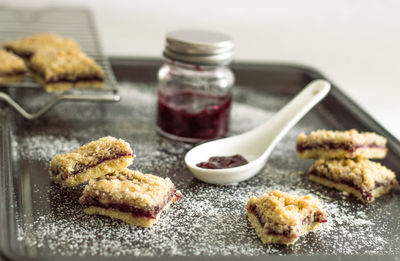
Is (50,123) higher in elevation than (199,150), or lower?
lower

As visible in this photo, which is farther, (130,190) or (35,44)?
(35,44)

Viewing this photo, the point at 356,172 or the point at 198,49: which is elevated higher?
the point at 198,49

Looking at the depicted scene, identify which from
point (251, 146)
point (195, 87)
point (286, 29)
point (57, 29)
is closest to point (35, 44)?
point (57, 29)

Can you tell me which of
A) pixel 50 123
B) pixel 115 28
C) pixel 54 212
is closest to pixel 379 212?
pixel 54 212

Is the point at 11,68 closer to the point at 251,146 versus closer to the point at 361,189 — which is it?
the point at 251,146

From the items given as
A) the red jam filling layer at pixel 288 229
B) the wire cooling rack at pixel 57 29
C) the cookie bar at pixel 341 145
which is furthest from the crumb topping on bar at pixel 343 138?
the wire cooling rack at pixel 57 29

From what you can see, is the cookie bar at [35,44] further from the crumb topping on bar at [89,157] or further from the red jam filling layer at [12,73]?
the crumb topping on bar at [89,157]

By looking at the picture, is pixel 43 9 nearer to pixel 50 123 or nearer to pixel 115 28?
pixel 115 28
